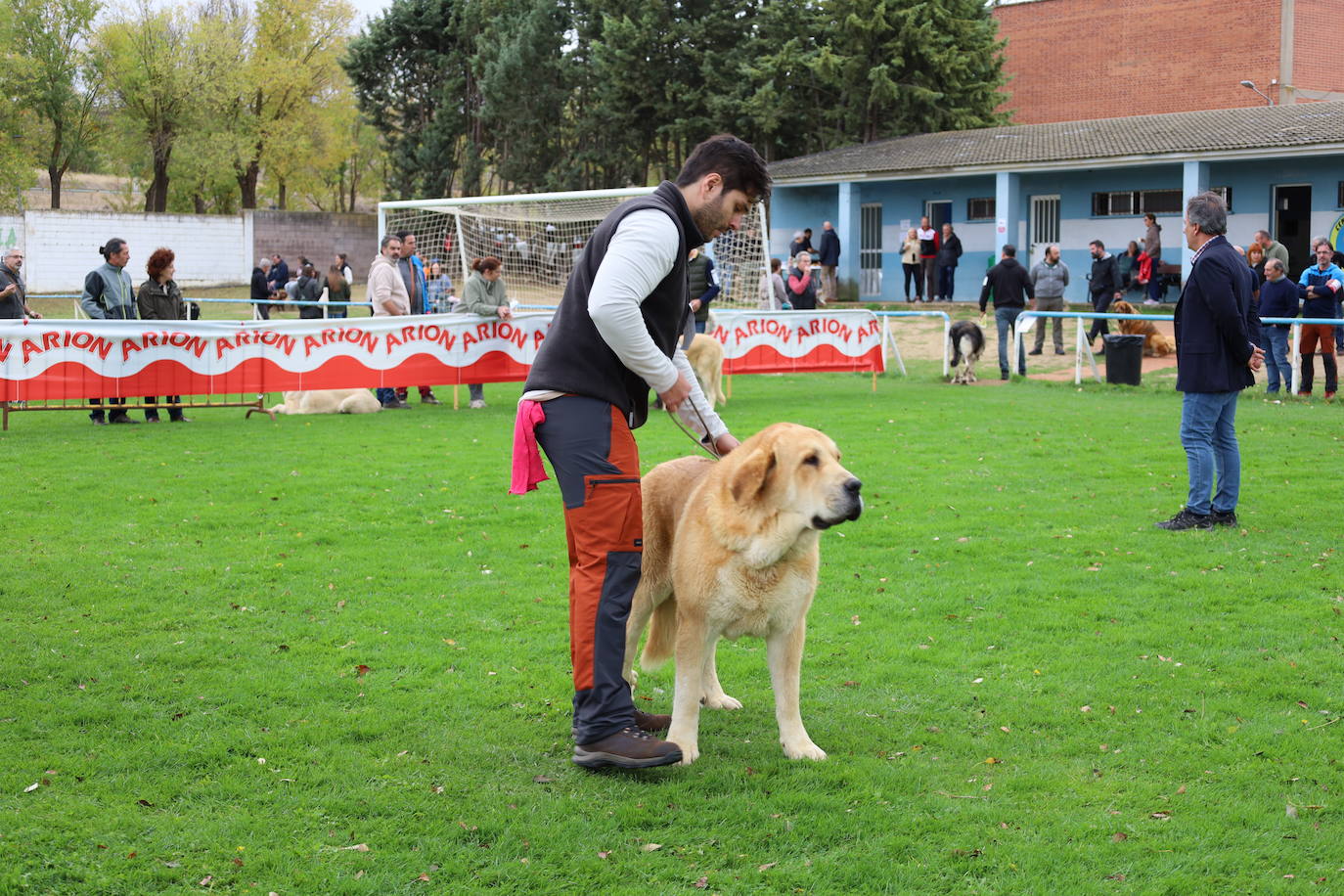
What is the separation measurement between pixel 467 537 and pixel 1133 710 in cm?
463

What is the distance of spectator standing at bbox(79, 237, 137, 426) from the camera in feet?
44.6

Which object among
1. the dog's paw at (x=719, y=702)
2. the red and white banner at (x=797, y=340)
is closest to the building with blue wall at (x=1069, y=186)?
the red and white banner at (x=797, y=340)

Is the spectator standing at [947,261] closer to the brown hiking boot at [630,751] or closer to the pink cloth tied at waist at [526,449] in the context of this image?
the pink cloth tied at waist at [526,449]

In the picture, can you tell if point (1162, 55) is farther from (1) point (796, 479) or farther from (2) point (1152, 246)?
(1) point (796, 479)

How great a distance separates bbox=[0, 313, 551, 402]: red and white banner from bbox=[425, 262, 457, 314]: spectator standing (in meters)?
4.34

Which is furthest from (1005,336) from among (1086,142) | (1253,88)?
(1253,88)

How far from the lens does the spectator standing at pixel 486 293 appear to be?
15461 mm

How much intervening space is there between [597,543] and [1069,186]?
3101 centimetres

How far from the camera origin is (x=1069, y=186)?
32.4 meters

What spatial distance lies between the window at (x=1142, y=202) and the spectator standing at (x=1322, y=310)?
39.7 ft

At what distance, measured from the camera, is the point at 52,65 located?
171 ft

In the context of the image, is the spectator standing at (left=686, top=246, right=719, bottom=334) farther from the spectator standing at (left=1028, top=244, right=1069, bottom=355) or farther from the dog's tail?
the dog's tail

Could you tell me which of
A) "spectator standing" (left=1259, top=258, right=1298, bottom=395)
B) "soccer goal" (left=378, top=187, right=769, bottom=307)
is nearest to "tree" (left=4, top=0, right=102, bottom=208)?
"soccer goal" (left=378, top=187, right=769, bottom=307)

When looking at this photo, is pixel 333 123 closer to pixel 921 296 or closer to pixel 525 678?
pixel 921 296
